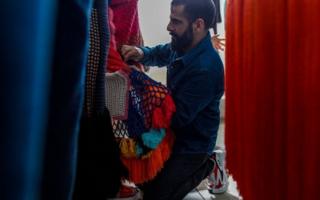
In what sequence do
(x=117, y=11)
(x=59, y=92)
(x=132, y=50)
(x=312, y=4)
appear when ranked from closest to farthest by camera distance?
(x=59, y=92) → (x=312, y=4) → (x=117, y=11) → (x=132, y=50)

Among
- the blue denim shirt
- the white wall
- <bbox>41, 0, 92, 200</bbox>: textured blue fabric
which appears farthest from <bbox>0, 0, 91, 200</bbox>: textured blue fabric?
the white wall

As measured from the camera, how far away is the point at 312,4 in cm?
58

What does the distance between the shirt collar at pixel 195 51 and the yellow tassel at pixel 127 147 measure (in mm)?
371

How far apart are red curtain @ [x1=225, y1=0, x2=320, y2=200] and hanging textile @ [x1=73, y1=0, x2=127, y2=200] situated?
0.31 meters

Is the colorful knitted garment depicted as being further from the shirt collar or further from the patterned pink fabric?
the shirt collar

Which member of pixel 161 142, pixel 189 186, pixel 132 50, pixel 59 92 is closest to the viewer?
pixel 59 92

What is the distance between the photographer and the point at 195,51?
1.20 meters

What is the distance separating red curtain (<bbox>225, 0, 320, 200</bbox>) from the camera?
23.3 inches

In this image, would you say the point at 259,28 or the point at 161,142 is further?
the point at 161,142

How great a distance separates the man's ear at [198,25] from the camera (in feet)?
4.04

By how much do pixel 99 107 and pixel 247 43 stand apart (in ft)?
1.16

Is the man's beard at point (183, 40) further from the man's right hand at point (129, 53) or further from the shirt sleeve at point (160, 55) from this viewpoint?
the man's right hand at point (129, 53)

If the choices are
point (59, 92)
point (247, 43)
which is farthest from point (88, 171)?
point (247, 43)

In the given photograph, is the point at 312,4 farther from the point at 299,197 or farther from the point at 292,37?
the point at 299,197
